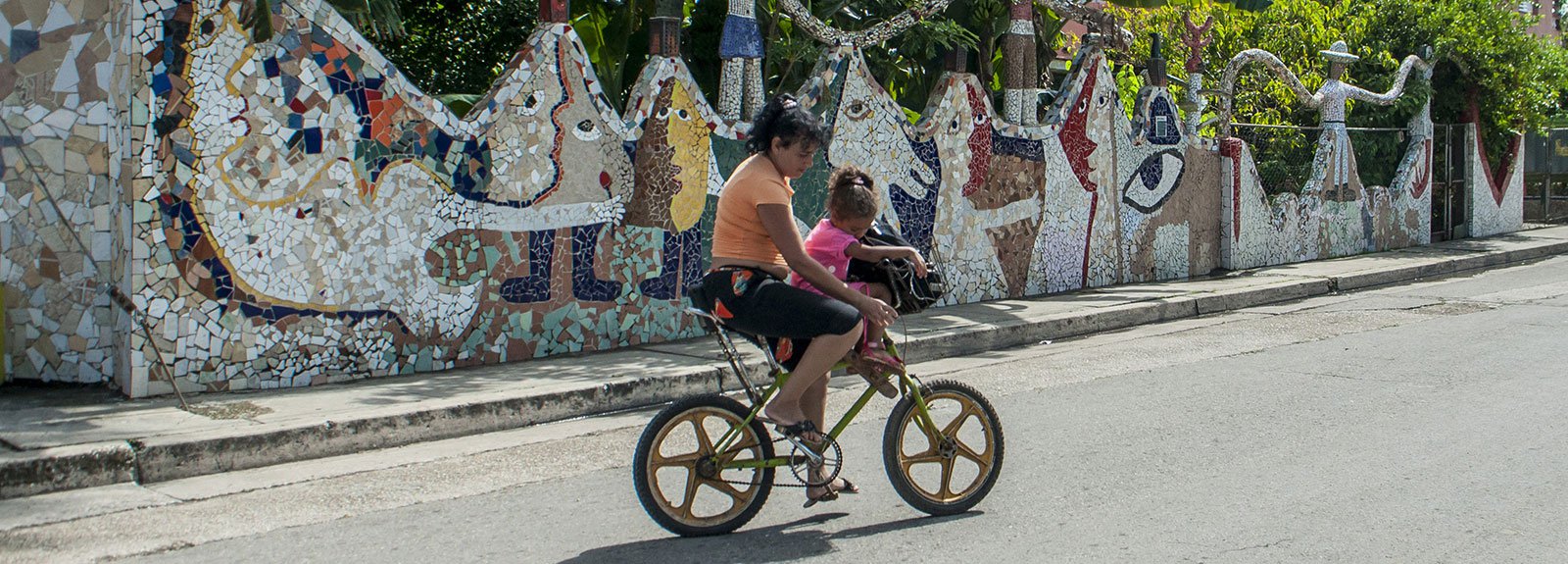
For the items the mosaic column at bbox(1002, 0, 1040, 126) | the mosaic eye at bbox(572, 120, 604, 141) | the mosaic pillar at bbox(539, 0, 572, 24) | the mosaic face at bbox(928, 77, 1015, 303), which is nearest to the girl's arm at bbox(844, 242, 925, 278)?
the mosaic eye at bbox(572, 120, 604, 141)

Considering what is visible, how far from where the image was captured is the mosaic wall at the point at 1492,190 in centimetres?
2192

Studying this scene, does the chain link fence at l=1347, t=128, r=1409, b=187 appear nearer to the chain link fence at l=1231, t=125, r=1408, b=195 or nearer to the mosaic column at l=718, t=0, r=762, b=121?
the chain link fence at l=1231, t=125, r=1408, b=195

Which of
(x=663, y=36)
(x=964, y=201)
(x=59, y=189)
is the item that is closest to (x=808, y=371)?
(x=59, y=189)

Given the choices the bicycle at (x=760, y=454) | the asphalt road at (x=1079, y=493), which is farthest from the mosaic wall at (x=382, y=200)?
the bicycle at (x=760, y=454)

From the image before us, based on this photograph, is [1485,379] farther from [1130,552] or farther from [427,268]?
[427,268]

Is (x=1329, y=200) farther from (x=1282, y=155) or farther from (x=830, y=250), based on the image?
(x=830, y=250)

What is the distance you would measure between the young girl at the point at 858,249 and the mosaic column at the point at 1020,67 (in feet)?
28.0

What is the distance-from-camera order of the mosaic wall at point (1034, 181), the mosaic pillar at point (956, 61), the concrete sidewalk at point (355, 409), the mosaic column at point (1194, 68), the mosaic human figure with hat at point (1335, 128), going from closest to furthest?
the concrete sidewalk at point (355, 409) < the mosaic wall at point (1034, 181) < the mosaic pillar at point (956, 61) < the mosaic column at point (1194, 68) < the mosaic human figure with hat at point (1335, 128)

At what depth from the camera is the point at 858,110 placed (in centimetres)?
1192

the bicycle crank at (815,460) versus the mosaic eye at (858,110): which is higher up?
the mosaic eye at (858,110)

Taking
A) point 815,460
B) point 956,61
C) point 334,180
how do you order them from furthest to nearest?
1. point 956,61
2. point 334,180
3. point 815,460

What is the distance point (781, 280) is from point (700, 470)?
778 millimetres

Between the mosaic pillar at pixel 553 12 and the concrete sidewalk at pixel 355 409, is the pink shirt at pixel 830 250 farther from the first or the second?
A: the mosaic pillar at pixel 553 12

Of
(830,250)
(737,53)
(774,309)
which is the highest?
(737,53)
